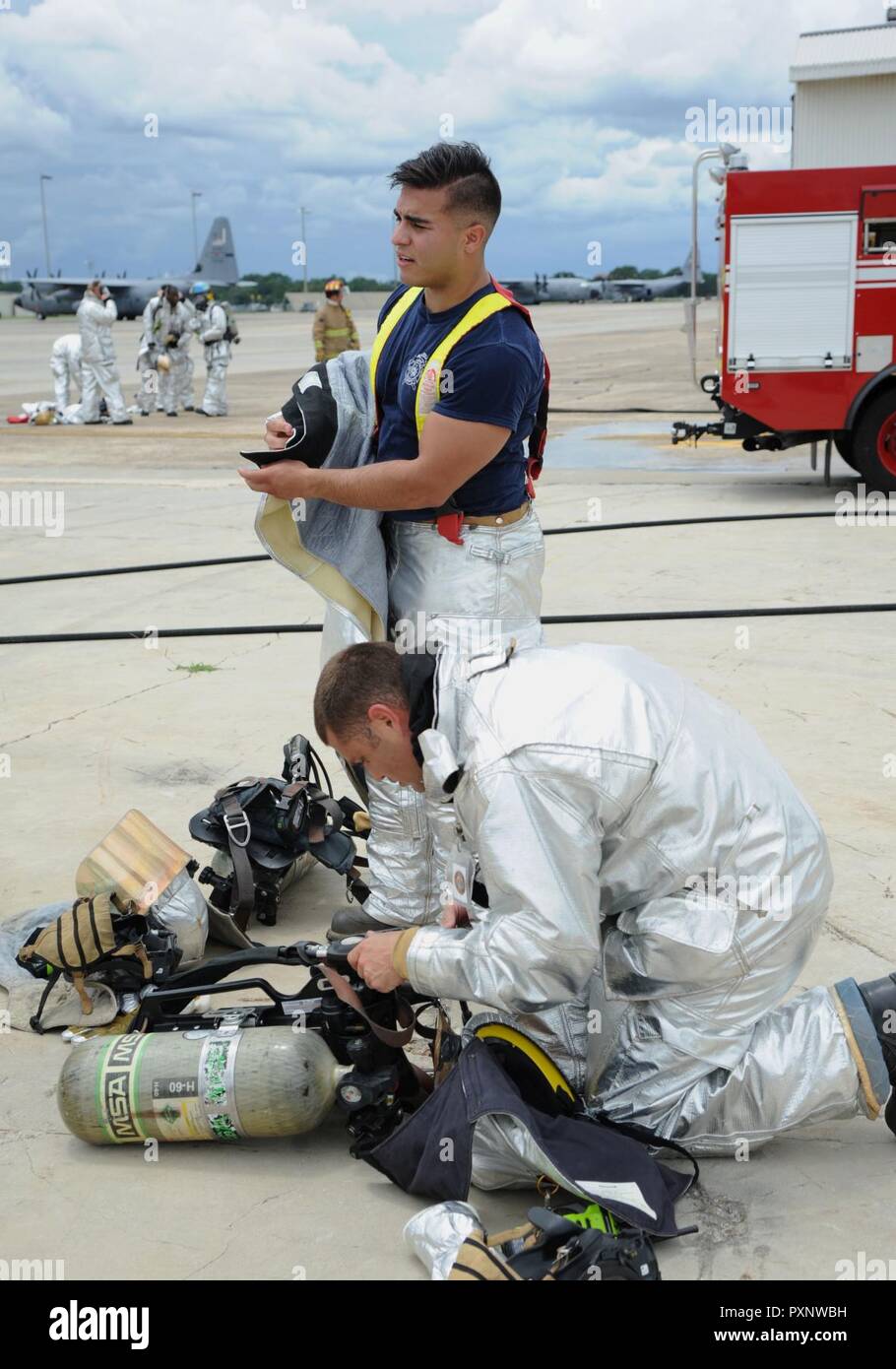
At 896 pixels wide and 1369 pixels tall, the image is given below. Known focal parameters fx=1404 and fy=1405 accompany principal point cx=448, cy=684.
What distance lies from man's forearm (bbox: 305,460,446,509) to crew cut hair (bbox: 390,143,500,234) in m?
0.64

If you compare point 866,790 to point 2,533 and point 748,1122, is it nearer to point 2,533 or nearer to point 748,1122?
point 748,1122

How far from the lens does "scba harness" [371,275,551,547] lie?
140 inches

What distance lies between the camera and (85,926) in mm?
3697

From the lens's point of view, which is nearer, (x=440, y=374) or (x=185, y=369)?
(x=440, y=374)

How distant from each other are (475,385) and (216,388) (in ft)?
59.6

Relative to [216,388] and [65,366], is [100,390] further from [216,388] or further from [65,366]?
[216,388]

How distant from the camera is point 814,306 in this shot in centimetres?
1132

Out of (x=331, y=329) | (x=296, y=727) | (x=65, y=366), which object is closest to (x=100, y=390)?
(x=65, y=366)

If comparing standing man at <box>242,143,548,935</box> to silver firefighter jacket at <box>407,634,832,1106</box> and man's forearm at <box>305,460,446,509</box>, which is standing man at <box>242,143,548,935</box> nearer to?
man's forearm at <box>305,460,446,509</box>

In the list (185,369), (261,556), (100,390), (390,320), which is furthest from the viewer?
(185,369)

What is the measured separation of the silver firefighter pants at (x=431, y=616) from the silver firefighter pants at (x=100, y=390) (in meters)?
17.0

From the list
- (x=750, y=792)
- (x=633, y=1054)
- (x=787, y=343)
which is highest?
(x=787, y=343)

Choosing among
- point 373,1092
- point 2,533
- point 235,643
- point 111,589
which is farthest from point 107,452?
point 373,1092

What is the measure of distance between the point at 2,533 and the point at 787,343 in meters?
6.62
